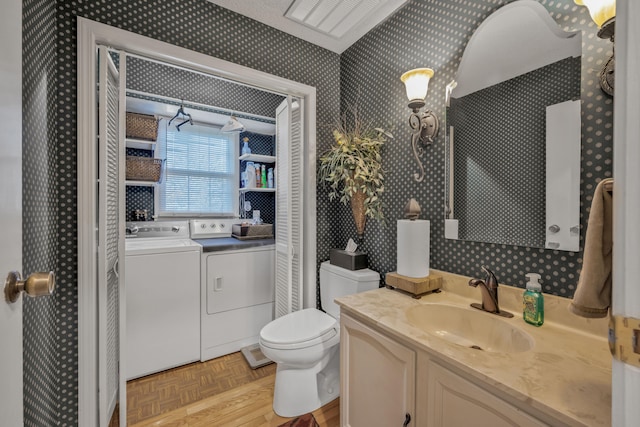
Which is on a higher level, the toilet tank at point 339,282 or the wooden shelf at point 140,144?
the wooden shelf at point 140,144

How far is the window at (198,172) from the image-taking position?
2795 mm

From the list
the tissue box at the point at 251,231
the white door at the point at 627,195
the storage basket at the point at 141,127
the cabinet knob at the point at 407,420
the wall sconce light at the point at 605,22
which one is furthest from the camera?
the tissue box at the point at 251,231

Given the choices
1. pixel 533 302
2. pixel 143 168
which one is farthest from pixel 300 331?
pixel 143 168

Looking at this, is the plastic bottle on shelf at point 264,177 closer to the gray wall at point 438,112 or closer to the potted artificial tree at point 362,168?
the gray wall at point 438,112

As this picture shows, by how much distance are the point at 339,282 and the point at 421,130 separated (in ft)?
3.60

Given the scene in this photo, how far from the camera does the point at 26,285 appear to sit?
56cm

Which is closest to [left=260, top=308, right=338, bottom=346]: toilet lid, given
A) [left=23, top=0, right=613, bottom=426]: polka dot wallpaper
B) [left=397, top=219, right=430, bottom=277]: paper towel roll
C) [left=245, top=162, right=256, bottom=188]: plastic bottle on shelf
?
[left=23, top=0, right=613, bottom=426]: polka dot wallpaper

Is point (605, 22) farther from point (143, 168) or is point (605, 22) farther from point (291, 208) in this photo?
point (143, 168)

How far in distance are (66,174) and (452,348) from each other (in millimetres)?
1830

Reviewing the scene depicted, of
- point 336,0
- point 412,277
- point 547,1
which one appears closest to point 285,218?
point 412,277

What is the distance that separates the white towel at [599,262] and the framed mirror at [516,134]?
20.7 inches

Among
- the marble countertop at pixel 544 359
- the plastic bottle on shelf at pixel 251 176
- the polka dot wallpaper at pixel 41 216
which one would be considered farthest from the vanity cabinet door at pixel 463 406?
the plastic bottle on shelf at pixel 251 176

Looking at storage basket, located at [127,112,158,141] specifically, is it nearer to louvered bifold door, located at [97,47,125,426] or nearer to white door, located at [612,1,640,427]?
louvered bifold door, located at [97,47,125,426]

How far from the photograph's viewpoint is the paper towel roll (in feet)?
4.63
